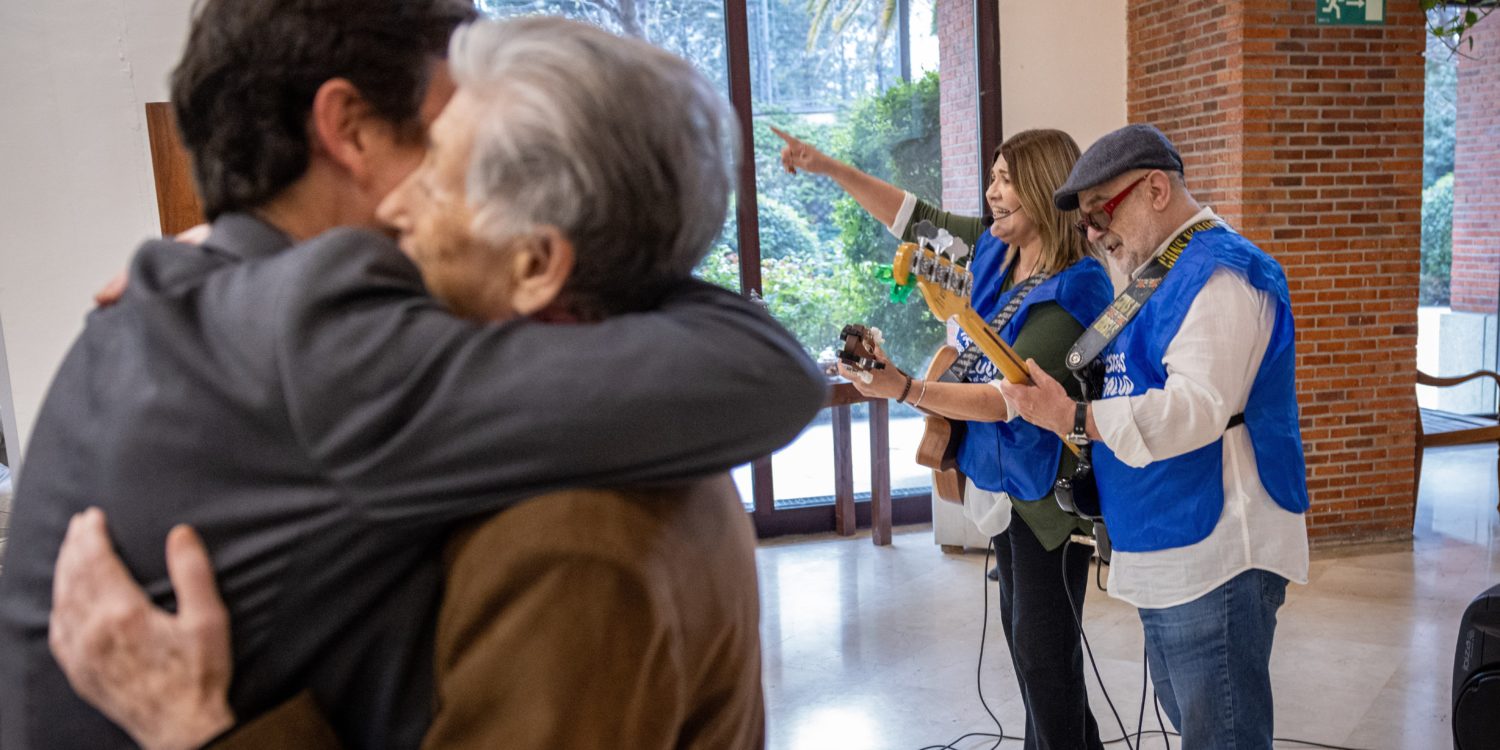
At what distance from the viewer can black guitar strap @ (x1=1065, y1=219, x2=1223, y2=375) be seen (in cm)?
230

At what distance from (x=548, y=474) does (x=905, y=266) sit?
82.0 inches

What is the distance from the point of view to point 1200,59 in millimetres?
5242

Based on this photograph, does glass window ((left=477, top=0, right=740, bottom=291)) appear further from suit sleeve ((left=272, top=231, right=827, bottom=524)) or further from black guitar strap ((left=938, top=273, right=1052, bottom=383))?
suit sleeve ((left=272, top=231, right=827, bottom=524))

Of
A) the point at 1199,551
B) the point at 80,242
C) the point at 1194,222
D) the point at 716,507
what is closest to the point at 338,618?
the point at 716,507

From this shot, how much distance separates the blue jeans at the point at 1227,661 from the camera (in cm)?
217

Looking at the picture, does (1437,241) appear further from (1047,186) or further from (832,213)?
(1047,186)

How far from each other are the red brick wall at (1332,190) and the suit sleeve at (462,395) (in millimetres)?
4887

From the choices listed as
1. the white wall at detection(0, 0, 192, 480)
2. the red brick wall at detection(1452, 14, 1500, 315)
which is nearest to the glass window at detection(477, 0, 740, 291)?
the white wall at detection(0, 0, 192, 480)

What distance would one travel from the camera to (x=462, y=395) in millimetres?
769

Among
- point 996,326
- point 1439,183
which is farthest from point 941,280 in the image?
point 1439,183

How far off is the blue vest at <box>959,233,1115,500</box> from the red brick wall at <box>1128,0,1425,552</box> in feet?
9.36

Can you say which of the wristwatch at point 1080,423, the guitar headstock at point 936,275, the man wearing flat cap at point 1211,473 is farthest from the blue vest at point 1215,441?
the guitar headstock at point 936,275

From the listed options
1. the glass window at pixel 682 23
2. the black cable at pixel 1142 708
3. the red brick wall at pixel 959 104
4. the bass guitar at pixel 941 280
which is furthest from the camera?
the red brick wall at pixel 959 104

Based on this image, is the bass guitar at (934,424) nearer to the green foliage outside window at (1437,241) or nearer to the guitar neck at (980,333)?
the guitar neck at (980,333)
